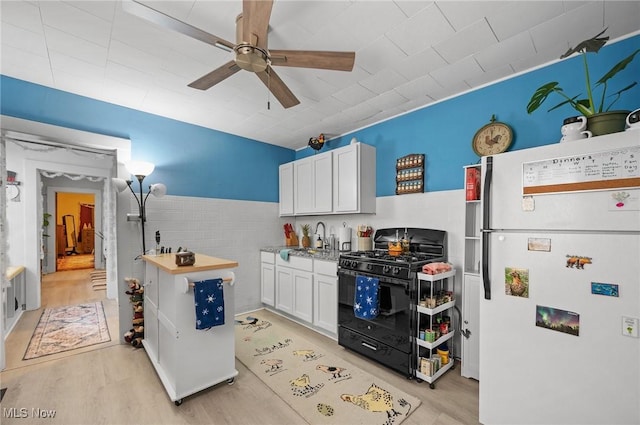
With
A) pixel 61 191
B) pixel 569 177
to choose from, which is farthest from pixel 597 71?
pixel 61 191

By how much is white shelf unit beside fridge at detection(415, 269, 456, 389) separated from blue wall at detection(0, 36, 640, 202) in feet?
3.31

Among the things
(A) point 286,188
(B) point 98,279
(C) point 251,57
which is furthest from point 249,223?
(C) point 251,57

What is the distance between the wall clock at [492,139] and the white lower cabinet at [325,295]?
5.99ft

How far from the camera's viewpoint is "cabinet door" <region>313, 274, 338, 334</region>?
3.07 meters

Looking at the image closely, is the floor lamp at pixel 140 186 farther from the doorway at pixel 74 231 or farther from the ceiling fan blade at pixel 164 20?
the ceiling fan blade at pixel 164 20

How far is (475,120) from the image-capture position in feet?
8.63

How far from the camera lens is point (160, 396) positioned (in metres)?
2.09

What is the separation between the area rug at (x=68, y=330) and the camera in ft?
9.14

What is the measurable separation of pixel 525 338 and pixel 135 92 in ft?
12.4

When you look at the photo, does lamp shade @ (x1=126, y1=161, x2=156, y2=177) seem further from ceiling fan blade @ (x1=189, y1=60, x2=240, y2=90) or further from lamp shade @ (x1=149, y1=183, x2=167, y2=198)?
ceiling fan blade @ (x1=189, y1=60, x2=240, y2=90)

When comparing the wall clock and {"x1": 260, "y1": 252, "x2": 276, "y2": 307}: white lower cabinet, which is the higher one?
the wall clock

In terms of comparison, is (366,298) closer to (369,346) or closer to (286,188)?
(369,346)

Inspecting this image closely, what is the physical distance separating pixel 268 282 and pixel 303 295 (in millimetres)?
827

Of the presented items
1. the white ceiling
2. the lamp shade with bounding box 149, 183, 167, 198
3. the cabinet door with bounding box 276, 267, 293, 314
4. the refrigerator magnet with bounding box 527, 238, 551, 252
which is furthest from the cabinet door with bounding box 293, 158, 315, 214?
the refrigerator magnet with bounding box 527, 238, 551, 252
